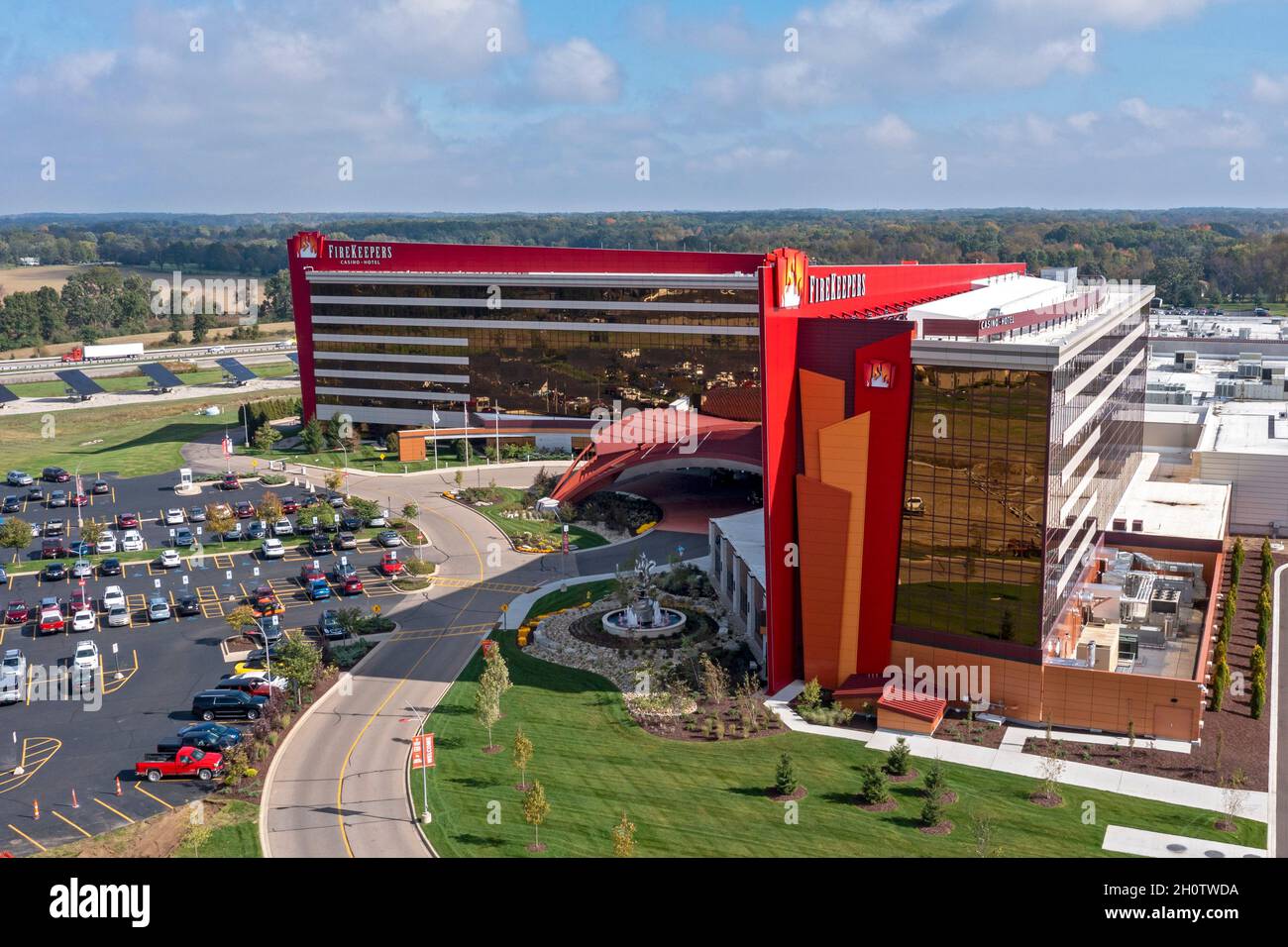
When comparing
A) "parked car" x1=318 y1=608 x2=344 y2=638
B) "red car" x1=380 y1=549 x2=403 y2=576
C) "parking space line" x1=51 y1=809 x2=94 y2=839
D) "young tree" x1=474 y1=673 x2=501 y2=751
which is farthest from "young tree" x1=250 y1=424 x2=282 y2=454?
"parking space line" x1=51 y1=809 x2=94 y2=839

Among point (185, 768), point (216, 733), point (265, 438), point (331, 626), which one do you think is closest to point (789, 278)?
point (331, 626)

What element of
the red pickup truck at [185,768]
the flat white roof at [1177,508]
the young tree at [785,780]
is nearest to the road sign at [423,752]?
the red pickup truck at [185,768]

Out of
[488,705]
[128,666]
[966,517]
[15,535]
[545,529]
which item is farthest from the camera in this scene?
[545,529]

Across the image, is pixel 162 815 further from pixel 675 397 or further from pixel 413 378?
pixel 413 378

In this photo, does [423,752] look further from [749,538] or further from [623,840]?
[749,538]

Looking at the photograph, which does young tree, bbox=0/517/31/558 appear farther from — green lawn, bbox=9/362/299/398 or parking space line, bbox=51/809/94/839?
green lawn, bbox=9/362/299/398

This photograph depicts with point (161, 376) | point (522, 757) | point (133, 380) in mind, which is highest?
point (161, 376)

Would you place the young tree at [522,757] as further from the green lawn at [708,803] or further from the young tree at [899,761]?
the young tree at [899,761]
